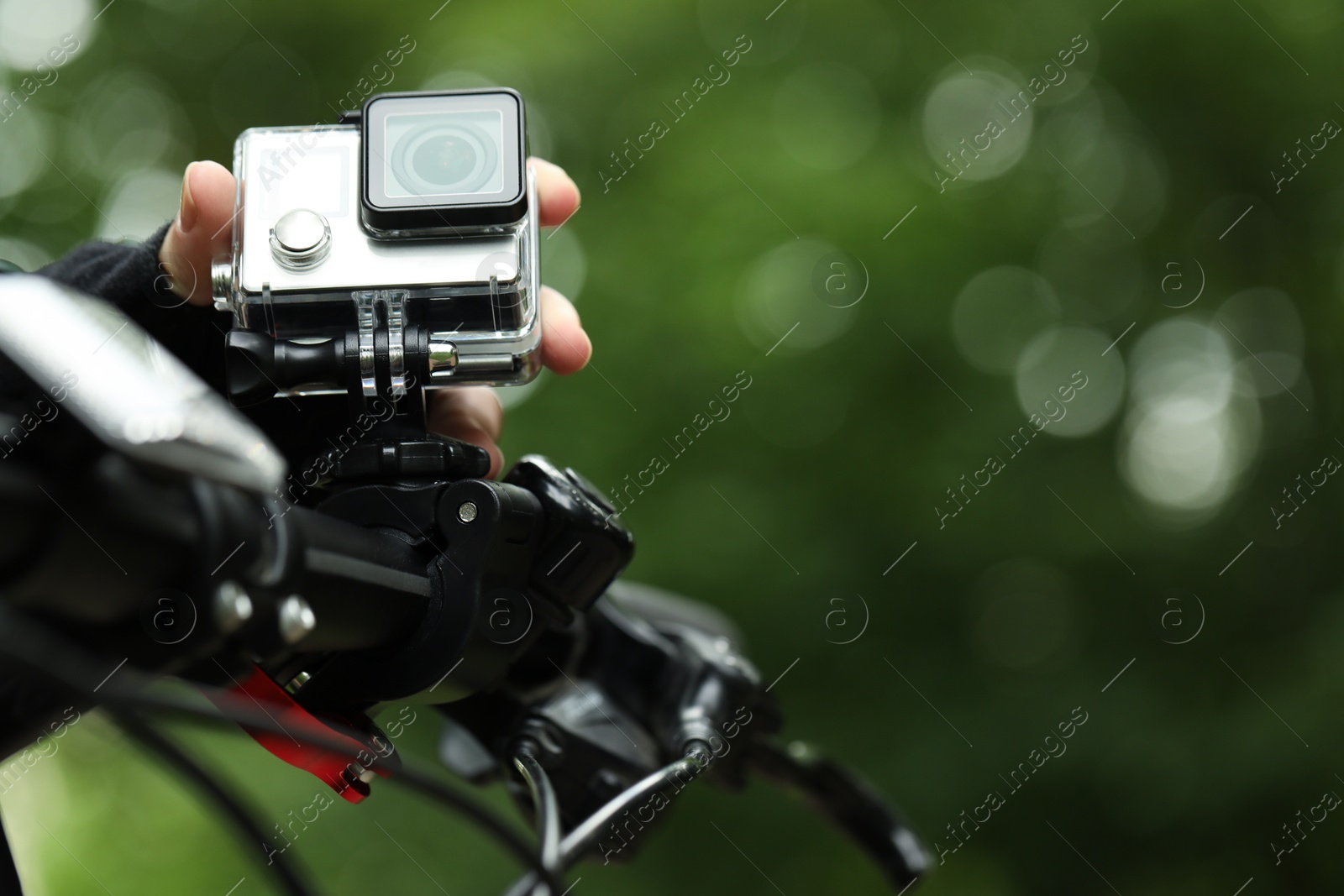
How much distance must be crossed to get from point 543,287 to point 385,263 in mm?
278

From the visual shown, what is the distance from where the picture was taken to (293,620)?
45 centimetres

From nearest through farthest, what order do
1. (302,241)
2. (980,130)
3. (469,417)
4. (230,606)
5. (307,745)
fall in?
(230,606)
(307,745)
(302,241)
(469,417)
(980,130)

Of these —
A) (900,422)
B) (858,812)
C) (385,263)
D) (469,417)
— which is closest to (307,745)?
(385,263)

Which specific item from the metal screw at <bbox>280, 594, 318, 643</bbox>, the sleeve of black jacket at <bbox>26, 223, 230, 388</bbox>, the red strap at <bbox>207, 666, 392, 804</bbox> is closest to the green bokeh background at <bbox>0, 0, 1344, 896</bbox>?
the sleeve of black jacket at <bbox>26, 223, 230, 388</bbox>

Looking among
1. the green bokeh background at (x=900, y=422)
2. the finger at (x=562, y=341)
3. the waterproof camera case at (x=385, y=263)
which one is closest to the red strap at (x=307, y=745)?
the waterproof camera case at (x=385, y=263)

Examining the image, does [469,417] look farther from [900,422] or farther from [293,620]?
[900,422]

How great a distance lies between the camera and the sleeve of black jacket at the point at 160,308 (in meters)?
0.94

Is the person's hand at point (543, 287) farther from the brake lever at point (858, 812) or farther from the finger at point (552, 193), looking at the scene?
the brake lever at point (858, 812)

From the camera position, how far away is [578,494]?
74 cm

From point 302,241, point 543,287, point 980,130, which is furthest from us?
point 980,130

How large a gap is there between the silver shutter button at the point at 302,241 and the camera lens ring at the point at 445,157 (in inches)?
2.6

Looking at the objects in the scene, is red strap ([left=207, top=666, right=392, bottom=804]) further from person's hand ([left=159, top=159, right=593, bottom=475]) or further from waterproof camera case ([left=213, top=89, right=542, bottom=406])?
person's hand ([left=159, top=159, right=593, bottom=475])

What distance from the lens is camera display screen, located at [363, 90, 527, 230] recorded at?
72 centimetres

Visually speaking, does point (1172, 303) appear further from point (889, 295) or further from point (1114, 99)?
point (889, 295)
